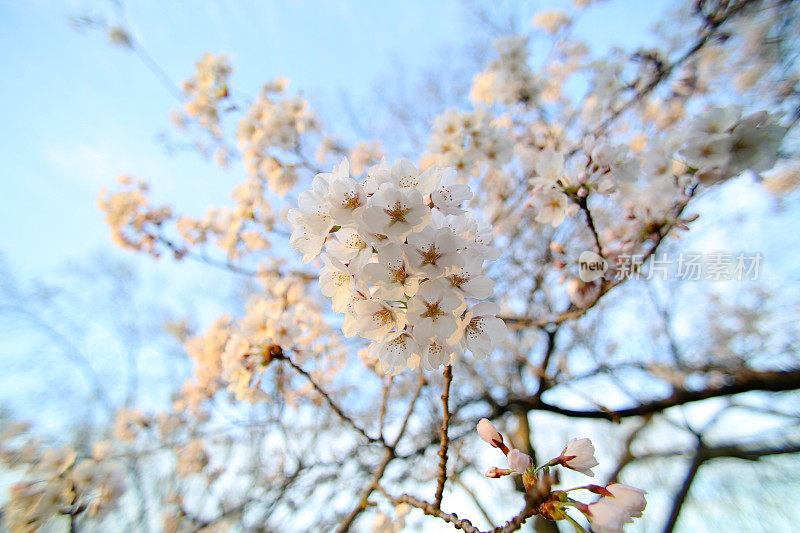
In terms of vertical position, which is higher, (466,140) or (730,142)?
(466,140)

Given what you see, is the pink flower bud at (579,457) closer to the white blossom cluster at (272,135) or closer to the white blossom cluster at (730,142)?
the white blossom cluster at (730,142)

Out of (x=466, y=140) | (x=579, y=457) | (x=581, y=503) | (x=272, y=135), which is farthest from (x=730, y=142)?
(x=272, y=135)

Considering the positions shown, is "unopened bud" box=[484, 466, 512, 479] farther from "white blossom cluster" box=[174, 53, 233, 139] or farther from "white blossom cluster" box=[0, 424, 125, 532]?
"white blossom cluster" box=[174, 53, 233, 139]

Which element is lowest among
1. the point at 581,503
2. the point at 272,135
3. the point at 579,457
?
the point at 581,503

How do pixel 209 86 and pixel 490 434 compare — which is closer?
pixel 490 434

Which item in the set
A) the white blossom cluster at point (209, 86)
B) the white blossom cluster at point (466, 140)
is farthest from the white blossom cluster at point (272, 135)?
the white blossom cluster at point (466, 140)

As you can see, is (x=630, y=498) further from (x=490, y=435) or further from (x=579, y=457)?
(x=490, y=435)

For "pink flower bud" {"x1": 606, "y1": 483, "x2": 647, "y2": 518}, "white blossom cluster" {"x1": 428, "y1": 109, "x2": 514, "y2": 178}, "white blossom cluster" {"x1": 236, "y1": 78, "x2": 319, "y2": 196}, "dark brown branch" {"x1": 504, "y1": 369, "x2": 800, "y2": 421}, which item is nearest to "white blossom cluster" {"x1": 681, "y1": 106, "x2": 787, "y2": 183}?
"white blossom cluster" {"x1": 428, "y1": 109, "x2": 514, "y2": 178}
